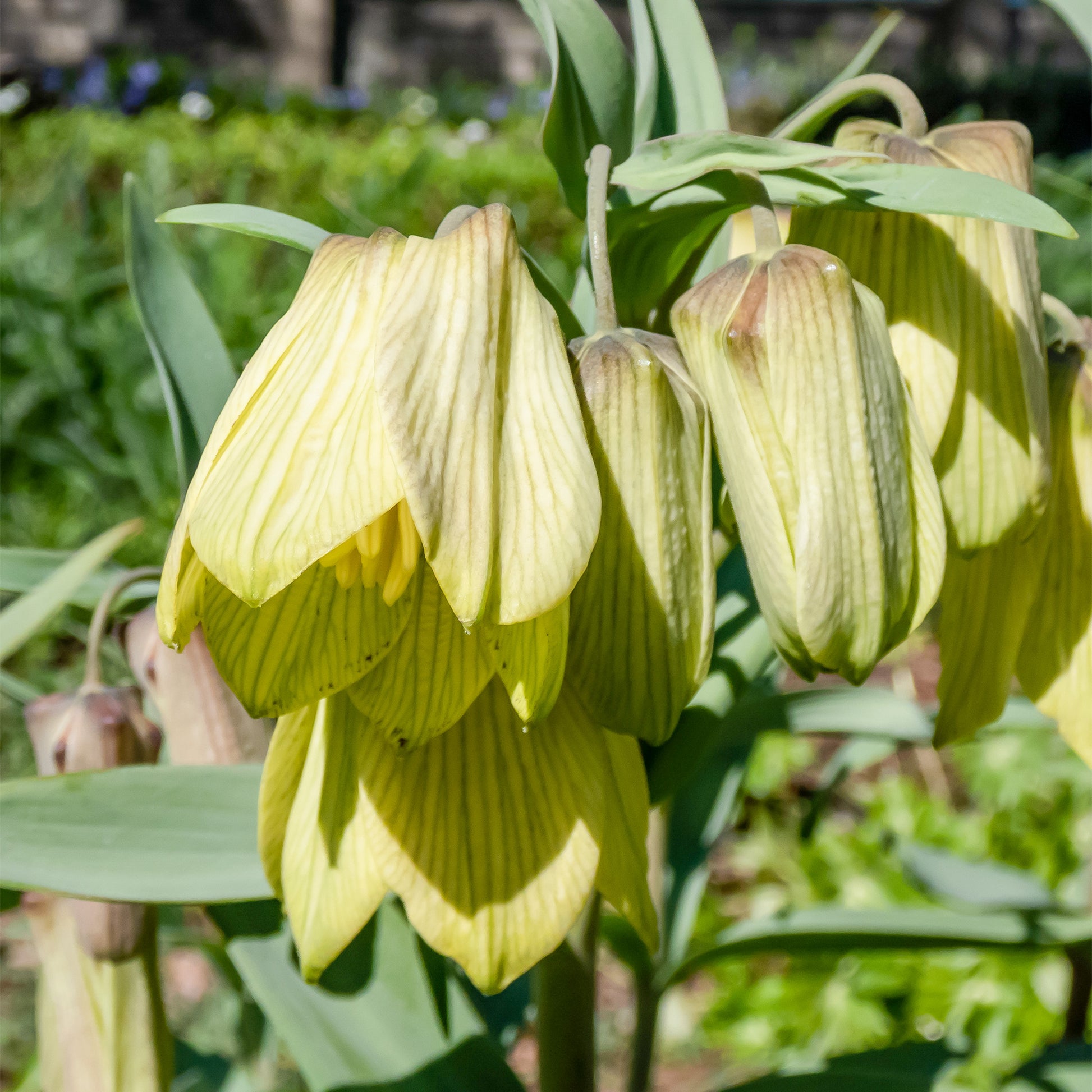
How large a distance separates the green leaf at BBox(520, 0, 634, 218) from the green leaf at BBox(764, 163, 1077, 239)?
5.5 inches

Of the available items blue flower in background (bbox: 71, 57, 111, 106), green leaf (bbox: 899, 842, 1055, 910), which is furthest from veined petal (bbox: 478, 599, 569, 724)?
blue flower in background (bbox: 71, 57, 111, 106)

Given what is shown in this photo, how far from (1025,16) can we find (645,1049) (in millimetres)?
9614

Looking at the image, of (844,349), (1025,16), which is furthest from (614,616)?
(1025,16)

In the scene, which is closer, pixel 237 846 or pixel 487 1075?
pixel 237 846

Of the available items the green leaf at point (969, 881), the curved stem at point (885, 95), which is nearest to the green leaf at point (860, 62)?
the curved stem at point (885, 95)

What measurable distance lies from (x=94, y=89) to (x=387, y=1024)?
5.73 metres

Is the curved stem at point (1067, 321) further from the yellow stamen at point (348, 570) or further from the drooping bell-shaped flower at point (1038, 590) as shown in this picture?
the yellow stamen at point (348, 570)

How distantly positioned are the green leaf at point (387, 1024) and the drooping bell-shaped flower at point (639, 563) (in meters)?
0.33

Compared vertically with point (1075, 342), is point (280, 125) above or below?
below

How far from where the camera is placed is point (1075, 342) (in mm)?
592

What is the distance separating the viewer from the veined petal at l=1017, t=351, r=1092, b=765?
0.58 meters

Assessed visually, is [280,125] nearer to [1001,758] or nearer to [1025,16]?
[1001,758]

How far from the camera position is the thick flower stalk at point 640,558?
0.44 m

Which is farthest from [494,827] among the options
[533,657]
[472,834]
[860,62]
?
[860,62]
